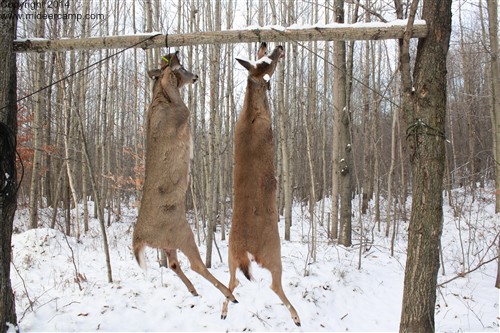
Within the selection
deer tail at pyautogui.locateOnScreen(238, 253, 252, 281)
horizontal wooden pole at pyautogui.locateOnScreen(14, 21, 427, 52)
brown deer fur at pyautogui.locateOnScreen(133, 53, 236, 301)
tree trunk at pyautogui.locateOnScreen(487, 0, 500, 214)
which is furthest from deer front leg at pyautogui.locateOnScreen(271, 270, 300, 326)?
tree trunk at pyautogui.locateOnScreen(487, 0, 500, 214)

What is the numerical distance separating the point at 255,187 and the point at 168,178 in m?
0.59

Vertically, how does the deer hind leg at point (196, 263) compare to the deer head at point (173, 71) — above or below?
below

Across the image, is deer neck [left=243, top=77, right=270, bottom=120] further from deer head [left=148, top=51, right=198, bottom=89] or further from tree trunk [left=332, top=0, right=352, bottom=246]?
tree trunk [left=332, top=0, right=352, bottom=246]

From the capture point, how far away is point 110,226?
39.2 feet

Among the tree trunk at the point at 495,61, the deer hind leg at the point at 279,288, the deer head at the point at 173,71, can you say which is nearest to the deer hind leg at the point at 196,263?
the deer hind leg at the point at 279,288

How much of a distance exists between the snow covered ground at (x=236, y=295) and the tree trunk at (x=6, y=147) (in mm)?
1625

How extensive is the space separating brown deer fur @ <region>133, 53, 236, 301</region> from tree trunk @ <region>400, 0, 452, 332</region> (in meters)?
1.61

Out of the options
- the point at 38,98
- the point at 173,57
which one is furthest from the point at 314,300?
the point at 38,98

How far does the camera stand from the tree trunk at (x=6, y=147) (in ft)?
10.1

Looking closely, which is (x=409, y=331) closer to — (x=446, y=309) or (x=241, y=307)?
(x=241, y=307)

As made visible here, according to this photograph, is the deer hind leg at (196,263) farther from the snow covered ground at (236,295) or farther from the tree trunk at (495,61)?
the tree trunk at (495,61)

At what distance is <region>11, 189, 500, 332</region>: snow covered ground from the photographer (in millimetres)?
4863

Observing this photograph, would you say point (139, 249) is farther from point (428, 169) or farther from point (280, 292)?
point (428, 169)

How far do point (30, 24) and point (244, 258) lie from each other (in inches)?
436
